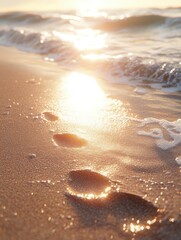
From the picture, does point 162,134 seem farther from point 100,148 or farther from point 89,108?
point 89,108

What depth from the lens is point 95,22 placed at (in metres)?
10.3

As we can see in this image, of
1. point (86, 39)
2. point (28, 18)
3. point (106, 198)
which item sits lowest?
point (28, 18)

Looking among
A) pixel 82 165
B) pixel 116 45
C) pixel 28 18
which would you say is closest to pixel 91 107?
pixel 82 165

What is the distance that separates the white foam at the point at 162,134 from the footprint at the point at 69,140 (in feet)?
1.58

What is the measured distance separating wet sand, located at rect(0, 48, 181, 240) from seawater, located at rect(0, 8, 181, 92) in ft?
3.59

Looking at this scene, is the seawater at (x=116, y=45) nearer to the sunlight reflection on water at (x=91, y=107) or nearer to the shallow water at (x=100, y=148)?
the shallow water at (x=100, y=148)

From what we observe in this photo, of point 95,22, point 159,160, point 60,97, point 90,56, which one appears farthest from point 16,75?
point 95,22

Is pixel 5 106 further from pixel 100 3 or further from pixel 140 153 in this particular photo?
pixel 100 3

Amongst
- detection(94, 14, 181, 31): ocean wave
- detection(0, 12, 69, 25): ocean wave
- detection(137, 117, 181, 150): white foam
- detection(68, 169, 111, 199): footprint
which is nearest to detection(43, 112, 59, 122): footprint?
detection(137, 117, 181, 150): white foam

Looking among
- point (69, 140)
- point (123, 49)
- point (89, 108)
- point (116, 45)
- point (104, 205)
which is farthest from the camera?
point (116, 45)

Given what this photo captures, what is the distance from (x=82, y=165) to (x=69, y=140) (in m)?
0.44

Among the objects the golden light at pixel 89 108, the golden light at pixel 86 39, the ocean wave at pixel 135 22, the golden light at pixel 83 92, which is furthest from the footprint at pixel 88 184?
the ocean wave at pixel 135 22

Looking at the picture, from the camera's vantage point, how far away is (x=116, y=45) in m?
6.58

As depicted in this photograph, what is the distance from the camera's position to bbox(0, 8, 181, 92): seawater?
4648mm
